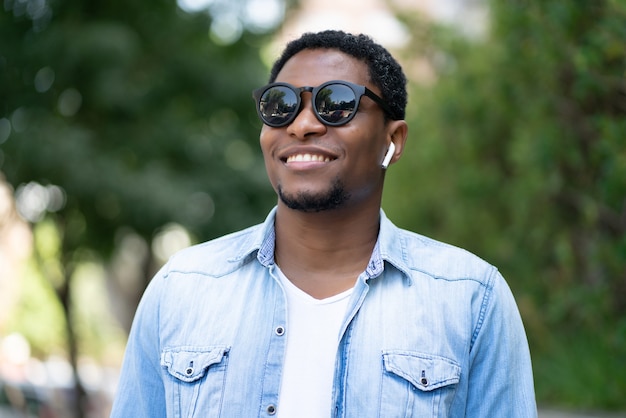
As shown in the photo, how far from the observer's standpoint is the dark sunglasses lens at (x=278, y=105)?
2582 millimetres

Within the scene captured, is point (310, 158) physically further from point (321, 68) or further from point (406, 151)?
point (406, 151)

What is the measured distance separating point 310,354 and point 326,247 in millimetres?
338

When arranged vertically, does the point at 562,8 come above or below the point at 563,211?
above

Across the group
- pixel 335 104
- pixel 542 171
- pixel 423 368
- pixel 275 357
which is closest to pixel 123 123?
pixel 542 171

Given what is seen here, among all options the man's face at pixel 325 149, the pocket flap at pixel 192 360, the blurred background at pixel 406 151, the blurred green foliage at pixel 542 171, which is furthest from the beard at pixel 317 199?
the blurred background at pixel 406 151

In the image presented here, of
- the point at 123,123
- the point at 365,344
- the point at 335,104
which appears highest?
the point at 123,123

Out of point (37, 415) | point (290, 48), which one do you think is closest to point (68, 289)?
point (37, 415)

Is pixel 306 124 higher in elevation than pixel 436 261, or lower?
higher

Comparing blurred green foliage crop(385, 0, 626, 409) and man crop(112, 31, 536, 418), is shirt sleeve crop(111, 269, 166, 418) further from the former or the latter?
blurred green foliage crop(385, 0, 626, 409)

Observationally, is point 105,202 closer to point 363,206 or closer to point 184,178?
point 184,178

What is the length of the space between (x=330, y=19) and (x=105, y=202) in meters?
44.5

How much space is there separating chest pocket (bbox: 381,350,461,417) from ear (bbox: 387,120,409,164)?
0.64 meters

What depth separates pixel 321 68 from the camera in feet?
8.70

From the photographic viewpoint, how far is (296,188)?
100 inches
